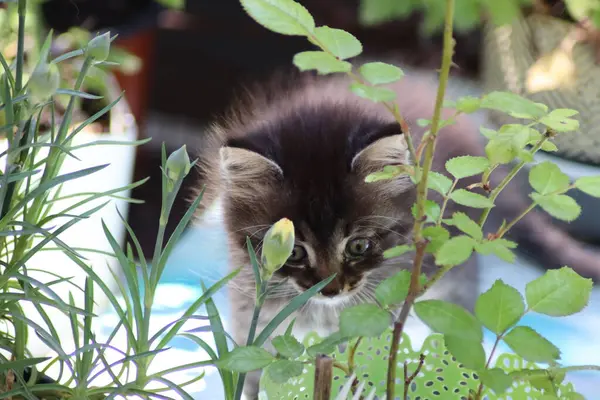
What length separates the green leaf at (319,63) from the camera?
1.04ft

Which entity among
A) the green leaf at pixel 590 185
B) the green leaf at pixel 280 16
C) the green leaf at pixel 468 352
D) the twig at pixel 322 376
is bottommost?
the twig at pixel 322 376

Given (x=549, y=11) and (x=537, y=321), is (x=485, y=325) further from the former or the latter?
(x=549, y=11)

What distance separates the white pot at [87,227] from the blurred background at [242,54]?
96mm

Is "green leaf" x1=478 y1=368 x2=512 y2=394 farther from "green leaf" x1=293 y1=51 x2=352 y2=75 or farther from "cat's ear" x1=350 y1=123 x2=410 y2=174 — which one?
"cat's ear" x1=350 y1=123 x2=410 y2=174

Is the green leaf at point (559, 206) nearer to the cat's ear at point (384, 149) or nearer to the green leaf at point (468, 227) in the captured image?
the green leaf at point (468, 227)

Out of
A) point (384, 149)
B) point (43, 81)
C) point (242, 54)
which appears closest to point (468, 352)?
point (43, 81)

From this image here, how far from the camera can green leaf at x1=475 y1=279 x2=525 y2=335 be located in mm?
353

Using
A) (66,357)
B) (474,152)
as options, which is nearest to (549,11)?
(474,152)

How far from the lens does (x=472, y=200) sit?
0.38 m

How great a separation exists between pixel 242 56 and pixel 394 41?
276 millimetres

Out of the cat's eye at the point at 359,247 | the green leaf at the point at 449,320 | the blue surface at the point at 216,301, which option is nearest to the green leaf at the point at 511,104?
the green leaf at the point at 449,320

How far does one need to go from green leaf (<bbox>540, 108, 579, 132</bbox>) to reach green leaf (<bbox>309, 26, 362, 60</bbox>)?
12 centimetres

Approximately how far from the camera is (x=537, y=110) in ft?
1.09

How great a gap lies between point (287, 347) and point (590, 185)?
20cm
